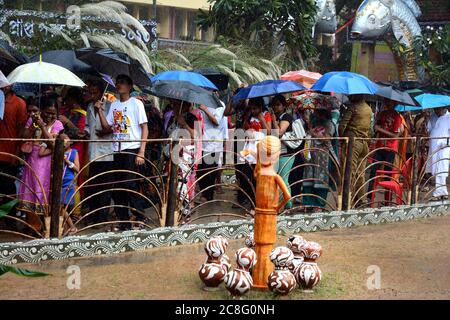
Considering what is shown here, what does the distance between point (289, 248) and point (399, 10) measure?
593 inches

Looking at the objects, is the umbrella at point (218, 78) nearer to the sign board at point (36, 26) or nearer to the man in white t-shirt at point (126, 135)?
the man in white t-shirt at point (126, 135)

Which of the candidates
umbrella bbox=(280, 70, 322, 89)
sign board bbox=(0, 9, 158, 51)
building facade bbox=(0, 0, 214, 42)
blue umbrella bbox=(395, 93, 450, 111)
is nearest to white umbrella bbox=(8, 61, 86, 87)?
umbrella bbox=(280, 70, 322, 89)

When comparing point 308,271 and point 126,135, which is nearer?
point 308,271

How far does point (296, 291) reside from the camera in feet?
20.1

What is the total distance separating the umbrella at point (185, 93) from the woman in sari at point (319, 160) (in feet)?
4.94

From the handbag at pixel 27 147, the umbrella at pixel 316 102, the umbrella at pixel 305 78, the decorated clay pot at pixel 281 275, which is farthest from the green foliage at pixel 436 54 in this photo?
the decorated clay pot at pixel 281 275

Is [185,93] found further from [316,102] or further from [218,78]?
[218,78]

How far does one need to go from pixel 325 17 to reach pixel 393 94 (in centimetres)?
1161

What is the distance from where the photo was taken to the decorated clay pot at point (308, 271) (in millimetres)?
6000

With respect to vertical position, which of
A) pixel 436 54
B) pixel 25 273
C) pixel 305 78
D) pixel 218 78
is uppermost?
pixel 436 54

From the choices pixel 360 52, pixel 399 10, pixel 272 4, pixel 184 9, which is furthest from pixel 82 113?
pixel 184 9

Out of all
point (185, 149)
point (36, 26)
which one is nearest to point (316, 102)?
point (185, 149)

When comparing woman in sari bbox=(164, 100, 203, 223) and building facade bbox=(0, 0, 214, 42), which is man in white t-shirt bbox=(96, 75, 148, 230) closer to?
woman in sari bbox=(164, 100, 203, 223)

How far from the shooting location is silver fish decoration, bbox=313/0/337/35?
68.8ft
